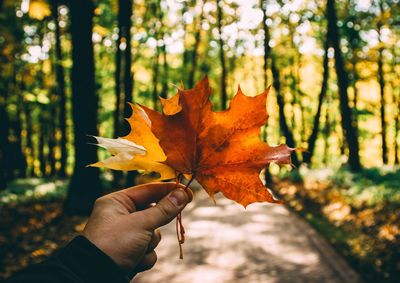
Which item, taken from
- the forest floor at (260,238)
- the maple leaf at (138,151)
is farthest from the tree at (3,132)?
the maple leaf at (138,151)

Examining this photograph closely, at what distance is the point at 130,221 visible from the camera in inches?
53.5

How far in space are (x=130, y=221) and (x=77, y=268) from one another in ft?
0.86

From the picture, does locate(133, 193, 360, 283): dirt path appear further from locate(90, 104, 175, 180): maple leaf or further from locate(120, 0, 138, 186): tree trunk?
locate(90, 104, 175, 180): maple leaf

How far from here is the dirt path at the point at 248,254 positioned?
601cm

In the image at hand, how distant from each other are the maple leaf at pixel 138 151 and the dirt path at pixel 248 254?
17.1ft

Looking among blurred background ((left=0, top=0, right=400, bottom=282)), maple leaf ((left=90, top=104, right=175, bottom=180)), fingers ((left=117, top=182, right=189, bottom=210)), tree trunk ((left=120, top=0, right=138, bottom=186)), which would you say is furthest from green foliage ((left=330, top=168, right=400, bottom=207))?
→ maple leaf ((left=90, top=104, right=175, bottom=180))

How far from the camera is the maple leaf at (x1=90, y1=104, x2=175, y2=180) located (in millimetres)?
1066

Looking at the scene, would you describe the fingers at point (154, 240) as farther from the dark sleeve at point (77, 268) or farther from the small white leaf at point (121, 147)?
the small white leaf at point (121, 147)

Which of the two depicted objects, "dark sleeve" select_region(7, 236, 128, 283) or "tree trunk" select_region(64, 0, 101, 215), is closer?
"dark sleeve" select_region(7, 236, 128, 283)

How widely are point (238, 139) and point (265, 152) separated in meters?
0.10

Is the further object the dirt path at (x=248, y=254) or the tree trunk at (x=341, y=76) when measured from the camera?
the tree trunk at (x=341, y=76)

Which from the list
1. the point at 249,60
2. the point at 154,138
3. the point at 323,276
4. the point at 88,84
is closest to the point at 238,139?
the point at 154,138

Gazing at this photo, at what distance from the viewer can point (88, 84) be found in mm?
8789

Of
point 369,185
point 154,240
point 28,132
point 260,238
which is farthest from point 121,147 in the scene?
point 28,132
